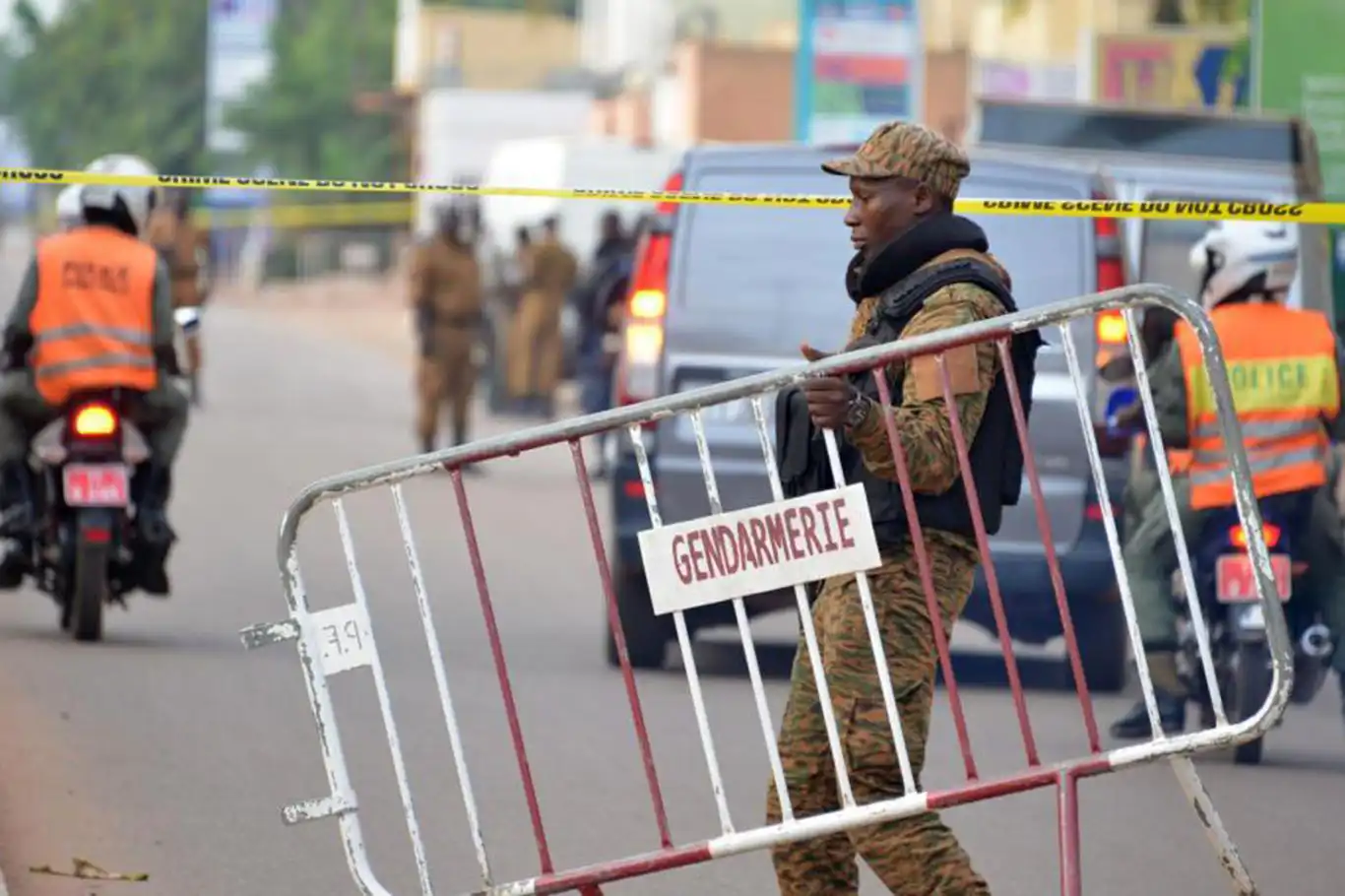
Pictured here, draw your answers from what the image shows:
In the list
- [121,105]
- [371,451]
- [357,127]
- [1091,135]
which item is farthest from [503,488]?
[121,105]

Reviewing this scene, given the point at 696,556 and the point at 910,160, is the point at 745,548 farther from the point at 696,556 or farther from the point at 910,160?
the point at 910,160

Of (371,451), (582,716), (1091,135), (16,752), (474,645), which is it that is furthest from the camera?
(371,451)

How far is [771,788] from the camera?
229 inches

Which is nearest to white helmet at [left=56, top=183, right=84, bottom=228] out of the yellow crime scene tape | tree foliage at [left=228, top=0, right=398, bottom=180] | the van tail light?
the van tail light

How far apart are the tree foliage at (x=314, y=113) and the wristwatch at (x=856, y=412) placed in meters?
74.9

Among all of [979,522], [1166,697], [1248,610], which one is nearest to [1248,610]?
[1248,610]

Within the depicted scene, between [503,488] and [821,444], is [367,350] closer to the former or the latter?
[503,488]

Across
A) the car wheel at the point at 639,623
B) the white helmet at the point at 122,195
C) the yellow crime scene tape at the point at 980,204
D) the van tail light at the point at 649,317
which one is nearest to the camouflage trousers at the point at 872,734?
the yellow crime scene tape at the point at 980,204

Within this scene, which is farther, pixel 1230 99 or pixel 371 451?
pixel 1230 99

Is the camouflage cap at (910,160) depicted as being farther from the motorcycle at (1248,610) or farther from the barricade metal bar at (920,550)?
the motorcycle at (1248,610)

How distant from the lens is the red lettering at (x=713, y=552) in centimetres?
576

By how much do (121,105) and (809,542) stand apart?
104755mm

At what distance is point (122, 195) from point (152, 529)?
1.19 meters

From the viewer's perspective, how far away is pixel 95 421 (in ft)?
37.1
